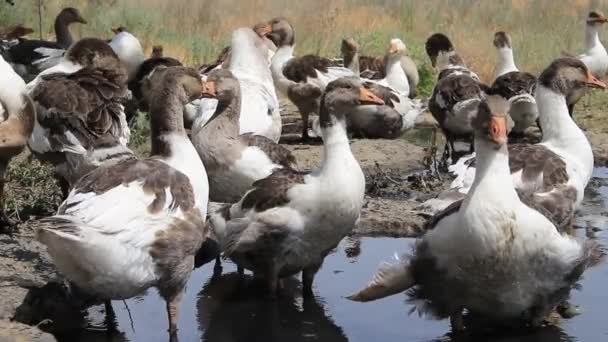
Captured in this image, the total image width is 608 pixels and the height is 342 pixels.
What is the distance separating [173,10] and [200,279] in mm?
15081

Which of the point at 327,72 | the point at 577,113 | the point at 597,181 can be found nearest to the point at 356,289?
the point at 597,181

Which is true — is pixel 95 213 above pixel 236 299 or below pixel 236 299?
above

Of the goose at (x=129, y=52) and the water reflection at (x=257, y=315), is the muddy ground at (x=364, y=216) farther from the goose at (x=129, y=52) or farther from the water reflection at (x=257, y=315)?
the goose at (x=129, y=52)

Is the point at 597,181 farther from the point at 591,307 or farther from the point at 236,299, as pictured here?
the point at 236,299

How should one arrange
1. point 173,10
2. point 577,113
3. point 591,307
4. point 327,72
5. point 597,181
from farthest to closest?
point 173,10 → point 577,113 → point 327,72 → point 597,181 → point 591,307

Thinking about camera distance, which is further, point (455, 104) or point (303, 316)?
point (455, 104)

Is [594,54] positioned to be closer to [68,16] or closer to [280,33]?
[280,33]

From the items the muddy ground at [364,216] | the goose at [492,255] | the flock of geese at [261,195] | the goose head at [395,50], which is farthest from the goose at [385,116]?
the goose at [492,255]

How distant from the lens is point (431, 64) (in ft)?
58.5

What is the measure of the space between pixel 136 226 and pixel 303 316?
1.65 metres

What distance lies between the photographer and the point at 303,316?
297 inches

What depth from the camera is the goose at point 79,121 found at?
865 centimetres

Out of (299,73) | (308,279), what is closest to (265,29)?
(299,73)

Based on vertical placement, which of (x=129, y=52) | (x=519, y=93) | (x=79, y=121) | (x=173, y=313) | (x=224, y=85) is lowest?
(x=173, y=313)
